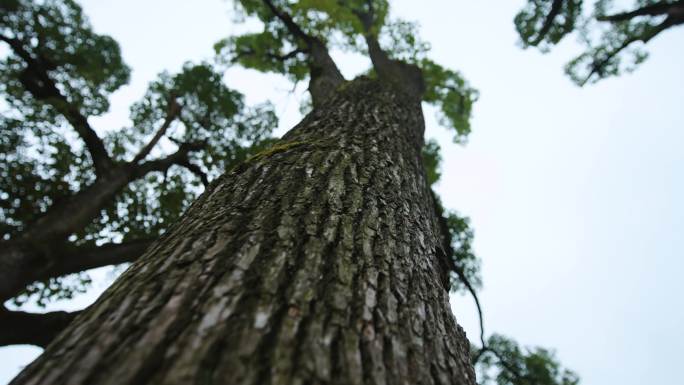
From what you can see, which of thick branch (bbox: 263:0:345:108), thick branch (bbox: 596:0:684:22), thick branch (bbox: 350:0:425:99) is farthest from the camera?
thick branch (bbox: 596:0:684:22)

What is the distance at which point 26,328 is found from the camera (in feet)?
15.8

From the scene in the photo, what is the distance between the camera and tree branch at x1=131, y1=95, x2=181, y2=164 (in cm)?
802

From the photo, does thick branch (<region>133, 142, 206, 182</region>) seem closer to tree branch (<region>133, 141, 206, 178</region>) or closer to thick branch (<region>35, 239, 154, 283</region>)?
tree branch (<region>133, 141, 206, 178</region>)

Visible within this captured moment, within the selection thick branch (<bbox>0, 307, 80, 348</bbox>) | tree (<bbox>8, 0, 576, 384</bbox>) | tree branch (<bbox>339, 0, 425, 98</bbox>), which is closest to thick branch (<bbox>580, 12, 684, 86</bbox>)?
tree branch (<bbox>339, 0, 425, 98</bbox>)

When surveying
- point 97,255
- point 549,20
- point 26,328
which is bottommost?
point 26,328

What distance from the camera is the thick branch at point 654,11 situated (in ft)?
24.8

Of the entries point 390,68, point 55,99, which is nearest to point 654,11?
point 390,68

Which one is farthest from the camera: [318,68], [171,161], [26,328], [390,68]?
[171,161]

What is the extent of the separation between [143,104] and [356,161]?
831 centimetres

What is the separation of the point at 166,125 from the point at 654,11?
10.7 m

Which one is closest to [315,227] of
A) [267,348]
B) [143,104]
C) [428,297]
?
[428,297]

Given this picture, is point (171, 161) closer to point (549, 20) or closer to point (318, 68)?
point (318, 68)

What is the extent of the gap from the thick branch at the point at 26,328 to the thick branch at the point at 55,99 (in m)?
3.10

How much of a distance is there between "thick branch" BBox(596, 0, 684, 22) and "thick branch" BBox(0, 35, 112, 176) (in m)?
11.0
